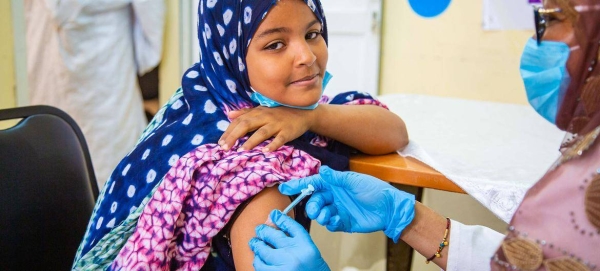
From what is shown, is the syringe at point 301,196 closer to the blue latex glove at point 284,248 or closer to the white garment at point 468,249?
the blue latex glove at point 284,248

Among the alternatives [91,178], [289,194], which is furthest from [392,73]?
[289,194]

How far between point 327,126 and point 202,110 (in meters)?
0.26

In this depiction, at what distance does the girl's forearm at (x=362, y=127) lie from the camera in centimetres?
118

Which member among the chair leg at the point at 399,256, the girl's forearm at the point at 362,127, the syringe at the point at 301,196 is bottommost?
the chair leg at the point at 399,256

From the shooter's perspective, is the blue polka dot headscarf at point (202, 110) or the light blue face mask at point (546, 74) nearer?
the light blue face mask at point (546, 74)

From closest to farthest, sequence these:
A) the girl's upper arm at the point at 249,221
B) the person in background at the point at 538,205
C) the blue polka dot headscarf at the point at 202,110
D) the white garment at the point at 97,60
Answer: the person in background at the point at 538,205
the girl's upper arm at the point at 249,221
the blue polka dot headscarf at the point at 202,110
the white garment at the point at 97,60

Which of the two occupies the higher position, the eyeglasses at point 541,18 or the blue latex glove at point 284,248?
the eyeglasses at point 541,18

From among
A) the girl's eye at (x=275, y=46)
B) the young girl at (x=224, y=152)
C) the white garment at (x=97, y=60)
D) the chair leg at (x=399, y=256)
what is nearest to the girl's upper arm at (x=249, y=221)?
the young girl at (x=224, y=152)

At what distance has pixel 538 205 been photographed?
0.78 m

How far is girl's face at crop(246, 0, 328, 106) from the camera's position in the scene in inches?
42.0

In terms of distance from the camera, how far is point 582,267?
2.46 feet

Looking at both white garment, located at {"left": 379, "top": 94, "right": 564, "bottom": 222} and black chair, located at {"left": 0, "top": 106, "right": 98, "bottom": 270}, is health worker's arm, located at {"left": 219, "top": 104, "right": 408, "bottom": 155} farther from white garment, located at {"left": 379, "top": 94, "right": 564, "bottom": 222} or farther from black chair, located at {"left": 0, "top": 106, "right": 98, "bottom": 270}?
black chair, located at {"left": 0, "top": 106, "right": 98, "bottom": 270}

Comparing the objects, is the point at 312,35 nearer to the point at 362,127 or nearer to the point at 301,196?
the point at 362,127

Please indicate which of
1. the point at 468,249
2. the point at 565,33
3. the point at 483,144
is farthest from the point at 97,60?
the point at 565,33
